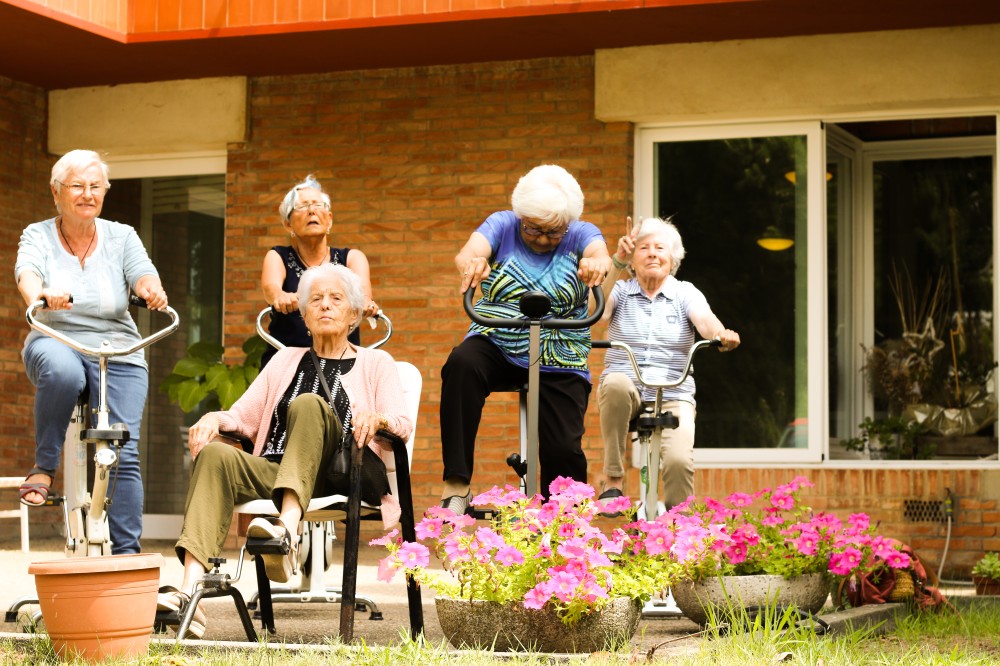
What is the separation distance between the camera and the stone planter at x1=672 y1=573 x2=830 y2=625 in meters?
4.45

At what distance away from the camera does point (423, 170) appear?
8.54 m

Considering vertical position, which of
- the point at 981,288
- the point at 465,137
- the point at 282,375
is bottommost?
the point at 282,375

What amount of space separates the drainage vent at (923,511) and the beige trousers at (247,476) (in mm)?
4393

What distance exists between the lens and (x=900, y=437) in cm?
867

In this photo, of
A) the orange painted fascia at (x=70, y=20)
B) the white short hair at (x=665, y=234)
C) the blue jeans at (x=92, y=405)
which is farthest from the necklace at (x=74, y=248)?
the orange painted fascia at (x=70, y=20)

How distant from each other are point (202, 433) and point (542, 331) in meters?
1.33

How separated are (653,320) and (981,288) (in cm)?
433

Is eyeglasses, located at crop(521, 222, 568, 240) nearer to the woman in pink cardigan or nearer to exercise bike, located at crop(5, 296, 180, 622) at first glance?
the woman in pink cardigan

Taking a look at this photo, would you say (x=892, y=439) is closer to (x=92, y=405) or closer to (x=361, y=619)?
(x=361, y=619)

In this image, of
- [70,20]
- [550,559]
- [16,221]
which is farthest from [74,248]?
[16,221]

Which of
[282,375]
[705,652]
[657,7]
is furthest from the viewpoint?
[657,7]

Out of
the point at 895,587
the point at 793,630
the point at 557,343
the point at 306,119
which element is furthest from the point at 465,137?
the point at 793,630

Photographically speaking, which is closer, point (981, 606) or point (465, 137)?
point (981, 606)

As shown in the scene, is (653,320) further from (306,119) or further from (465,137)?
(306,119)
